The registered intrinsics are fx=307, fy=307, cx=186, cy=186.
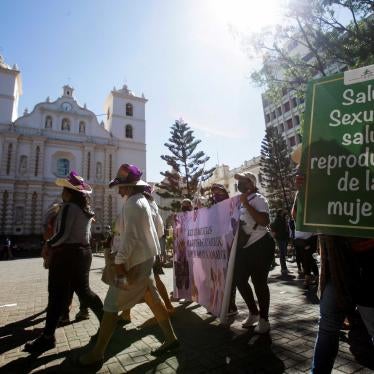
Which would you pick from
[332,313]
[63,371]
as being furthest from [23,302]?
[332,313]

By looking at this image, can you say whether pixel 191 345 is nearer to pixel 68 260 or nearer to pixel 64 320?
pixel 68 260

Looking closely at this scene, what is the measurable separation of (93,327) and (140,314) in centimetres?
77

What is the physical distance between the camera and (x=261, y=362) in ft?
8.28

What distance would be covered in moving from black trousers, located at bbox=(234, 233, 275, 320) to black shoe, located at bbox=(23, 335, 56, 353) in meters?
1.99

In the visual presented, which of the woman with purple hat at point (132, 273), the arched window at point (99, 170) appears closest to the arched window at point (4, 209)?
the arched window at point (99, 170)

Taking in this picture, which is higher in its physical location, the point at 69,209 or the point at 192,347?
the point at 69,209

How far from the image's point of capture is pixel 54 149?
1394 inches

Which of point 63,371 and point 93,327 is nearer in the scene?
point 63,371

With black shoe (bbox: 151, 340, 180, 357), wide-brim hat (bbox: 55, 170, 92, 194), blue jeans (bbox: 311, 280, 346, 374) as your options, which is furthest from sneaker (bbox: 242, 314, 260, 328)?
wide-brim hat (bbox: 55, 170, 92, 194)

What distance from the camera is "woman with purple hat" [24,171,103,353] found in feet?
10.1

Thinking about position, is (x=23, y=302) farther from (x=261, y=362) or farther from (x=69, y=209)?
(x=261, y=362)

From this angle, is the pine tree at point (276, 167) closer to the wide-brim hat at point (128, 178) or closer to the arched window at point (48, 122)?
the arched window at point (48, 122)

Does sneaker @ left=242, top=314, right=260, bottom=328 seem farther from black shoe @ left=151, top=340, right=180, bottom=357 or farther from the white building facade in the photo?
the white building facade

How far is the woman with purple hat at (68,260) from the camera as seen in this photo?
121 inches
